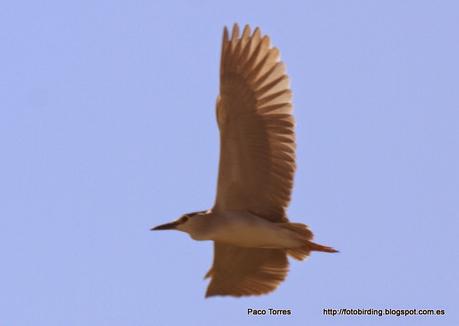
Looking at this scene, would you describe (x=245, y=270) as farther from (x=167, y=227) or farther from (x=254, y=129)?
(x=254, y=129)

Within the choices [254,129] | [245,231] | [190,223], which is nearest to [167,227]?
[190,223]

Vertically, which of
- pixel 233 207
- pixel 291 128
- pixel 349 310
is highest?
pixel 291 128

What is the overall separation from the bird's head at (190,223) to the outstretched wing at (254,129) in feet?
0.72

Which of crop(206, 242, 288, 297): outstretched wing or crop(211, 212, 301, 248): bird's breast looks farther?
crop(206, 242, 288, 297): outstretched wing

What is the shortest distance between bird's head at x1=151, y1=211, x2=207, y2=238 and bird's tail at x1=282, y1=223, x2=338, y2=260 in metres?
0.90

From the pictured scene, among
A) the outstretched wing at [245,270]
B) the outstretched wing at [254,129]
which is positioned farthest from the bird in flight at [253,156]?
the outstretched wing at [245,270]

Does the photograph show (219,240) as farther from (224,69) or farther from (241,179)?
(224,69)

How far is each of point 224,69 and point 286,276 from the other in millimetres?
2478

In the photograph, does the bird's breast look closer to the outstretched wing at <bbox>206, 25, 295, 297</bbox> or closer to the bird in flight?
the bird in flight

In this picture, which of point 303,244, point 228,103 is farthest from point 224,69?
point 303,244

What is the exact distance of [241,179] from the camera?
13.6m

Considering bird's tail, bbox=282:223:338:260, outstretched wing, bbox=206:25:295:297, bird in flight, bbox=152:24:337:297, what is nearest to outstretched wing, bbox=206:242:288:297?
bird's tail, bbox=282:223:338:260

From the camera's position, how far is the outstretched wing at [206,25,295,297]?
13375 mm

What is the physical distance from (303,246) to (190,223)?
1252 mm
